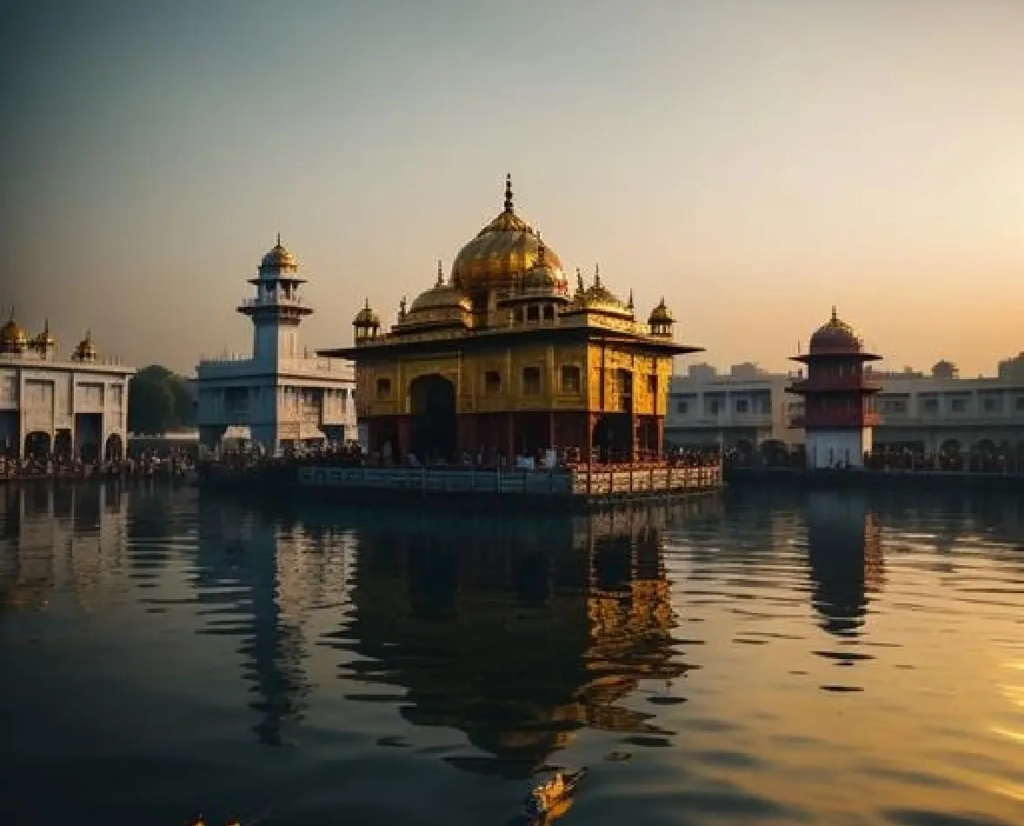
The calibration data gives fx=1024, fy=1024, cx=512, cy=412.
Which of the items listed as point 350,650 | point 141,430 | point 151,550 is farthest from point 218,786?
point 141,430

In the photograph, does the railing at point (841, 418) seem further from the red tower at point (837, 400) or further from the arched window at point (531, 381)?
the arched window at point (531, 381)

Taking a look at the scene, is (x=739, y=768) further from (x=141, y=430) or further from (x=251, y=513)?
(x=141, y=430)

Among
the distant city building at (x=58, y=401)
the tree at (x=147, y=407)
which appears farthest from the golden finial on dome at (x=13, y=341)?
the tree at (x=147, y=407)

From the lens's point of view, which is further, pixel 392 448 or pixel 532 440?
pixel 392 448

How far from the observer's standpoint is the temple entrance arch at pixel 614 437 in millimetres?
51906

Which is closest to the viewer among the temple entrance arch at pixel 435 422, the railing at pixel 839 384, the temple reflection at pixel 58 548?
the temple reflection at pixel 58 548

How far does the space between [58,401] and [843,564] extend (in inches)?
2600

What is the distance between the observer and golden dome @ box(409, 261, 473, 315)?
53281 mm

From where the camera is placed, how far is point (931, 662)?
14.8 m

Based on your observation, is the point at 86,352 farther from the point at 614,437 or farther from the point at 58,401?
the point at 614,437

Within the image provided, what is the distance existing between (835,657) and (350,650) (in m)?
7.23

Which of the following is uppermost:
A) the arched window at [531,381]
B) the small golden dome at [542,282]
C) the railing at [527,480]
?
the small golden dome at [542,282]

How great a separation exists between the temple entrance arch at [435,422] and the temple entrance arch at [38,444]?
37.0 meters

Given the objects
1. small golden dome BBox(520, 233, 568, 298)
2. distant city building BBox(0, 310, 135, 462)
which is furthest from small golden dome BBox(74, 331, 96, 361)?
small golden dome BBox(520, 233, 568, 298)
